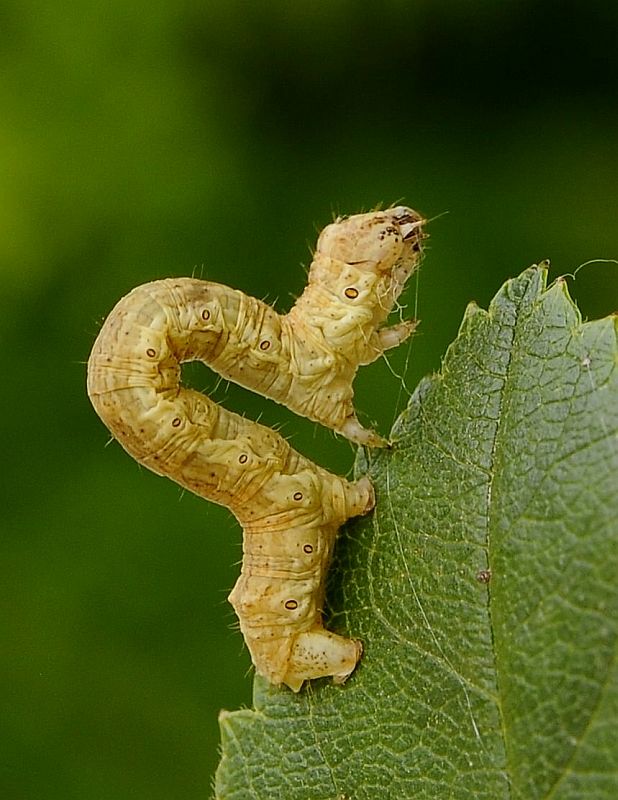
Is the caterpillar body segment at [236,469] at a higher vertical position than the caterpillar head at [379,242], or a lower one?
lower

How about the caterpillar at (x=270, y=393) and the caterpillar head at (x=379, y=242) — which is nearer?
the caterpillar at (x=270, y=393)

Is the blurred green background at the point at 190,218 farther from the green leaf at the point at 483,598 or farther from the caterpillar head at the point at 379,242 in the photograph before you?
the green leaf at the point at 483,598

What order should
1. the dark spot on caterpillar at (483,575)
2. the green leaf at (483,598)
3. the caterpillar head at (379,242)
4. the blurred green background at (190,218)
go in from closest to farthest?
the green leaf at (483,598)
the dark spot on caterpillar at (483,575)
the caterpillar head at (379,242)
the blurred green background at (190,218)

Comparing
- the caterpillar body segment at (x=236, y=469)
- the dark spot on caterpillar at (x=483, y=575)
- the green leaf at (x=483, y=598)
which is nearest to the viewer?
the green leaf at (x=483, y=598)

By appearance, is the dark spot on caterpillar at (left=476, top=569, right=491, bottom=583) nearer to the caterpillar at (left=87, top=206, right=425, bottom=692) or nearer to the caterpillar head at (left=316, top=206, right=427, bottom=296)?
the caterpillar at (left=87, top=206, right=425, bottom=692)

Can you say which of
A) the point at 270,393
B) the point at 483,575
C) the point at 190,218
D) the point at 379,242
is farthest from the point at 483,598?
the point at 190,218

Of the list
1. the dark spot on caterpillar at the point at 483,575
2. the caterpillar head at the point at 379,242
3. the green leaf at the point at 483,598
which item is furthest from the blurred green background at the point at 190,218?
the dark spot on caterpillar at the point at 483,575
